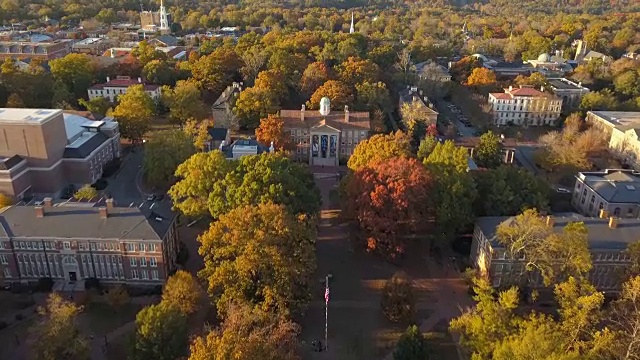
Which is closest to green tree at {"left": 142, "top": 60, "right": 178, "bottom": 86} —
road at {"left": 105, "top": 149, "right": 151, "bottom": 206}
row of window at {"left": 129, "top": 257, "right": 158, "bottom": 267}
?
road at {"left": 105, "top": 149, "right": 151, "bottom": 206}

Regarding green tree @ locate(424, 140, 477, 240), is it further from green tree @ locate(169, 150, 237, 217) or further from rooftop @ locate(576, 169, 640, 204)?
green tree @ locate(169, 150, 237, 217)

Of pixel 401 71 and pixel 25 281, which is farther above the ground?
pixel 401 71

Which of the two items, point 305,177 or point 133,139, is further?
point 133,139

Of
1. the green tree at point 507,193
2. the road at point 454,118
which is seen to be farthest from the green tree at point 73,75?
the green tree at point 507,193

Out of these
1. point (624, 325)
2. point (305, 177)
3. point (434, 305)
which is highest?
point (305, 177)

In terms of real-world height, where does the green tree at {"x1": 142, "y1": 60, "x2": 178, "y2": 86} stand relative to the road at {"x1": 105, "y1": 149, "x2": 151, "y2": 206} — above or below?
above

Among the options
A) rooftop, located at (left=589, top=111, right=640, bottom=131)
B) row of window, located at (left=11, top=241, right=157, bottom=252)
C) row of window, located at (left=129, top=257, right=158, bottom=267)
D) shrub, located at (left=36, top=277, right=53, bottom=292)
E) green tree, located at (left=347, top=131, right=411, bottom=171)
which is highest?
green tree, located at (left=347, top=131, right=411, bottom=171)

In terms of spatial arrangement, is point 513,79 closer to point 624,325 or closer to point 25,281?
point 624,325

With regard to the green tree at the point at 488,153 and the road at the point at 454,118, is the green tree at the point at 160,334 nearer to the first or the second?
the green tree at the point at 488,153

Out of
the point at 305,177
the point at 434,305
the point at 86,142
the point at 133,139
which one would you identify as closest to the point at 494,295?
the point at 434,305
